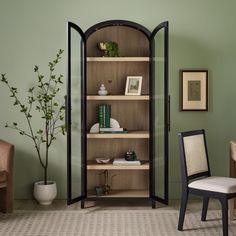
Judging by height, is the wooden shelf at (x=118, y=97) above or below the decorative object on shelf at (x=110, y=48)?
below

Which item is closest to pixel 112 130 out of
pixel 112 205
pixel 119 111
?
pixel 119 111

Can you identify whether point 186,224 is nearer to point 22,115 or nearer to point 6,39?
point 22,115

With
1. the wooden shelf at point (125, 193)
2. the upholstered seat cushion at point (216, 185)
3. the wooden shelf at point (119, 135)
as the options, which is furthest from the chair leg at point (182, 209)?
the wooden shelf at point (119, 135)

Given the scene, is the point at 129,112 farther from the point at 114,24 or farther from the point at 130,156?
the point at 114,24

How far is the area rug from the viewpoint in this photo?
159 inches

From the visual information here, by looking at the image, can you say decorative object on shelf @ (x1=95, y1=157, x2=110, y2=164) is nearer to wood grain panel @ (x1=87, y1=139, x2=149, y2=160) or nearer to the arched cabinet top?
wood grain panel @ (x1=87, y1=139, x2=149, y2=160)

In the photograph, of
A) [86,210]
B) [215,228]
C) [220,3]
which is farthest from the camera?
[220,3]

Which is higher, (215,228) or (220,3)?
(220,3)

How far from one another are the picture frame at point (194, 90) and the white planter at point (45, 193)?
1581mm

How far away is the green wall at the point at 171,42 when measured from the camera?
5.10m

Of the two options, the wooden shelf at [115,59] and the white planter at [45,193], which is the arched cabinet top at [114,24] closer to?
the wooden shelf at [115,59]

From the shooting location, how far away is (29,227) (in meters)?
4.19

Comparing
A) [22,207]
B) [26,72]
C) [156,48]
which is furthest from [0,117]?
[156,48]

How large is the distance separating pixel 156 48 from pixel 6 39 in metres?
1.57
